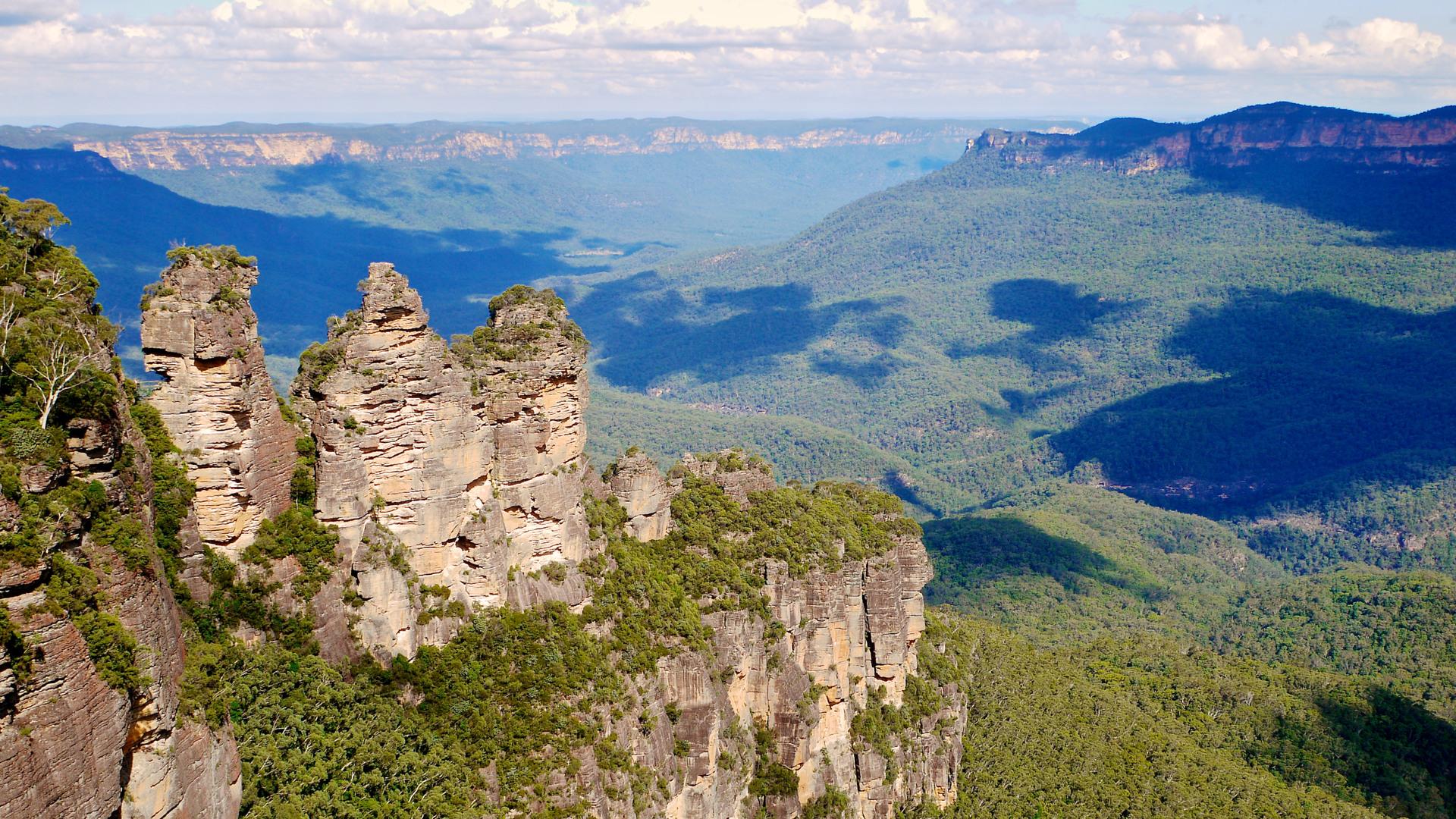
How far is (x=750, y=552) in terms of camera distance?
46.4 m

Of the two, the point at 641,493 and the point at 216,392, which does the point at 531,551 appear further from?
the point at 216,392

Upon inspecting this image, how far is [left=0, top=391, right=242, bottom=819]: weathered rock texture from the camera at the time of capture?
1867cm

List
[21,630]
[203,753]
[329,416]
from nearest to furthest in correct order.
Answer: [21,630]
[203,753]
[329,416]

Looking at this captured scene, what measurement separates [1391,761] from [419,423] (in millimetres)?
67136

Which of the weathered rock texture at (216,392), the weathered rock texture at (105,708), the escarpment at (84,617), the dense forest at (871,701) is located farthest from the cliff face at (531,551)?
the dense forest at (871,701)

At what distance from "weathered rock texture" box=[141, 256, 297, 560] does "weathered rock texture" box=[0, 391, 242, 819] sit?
12.4 ft

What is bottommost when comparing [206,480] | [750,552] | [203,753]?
[750,552]

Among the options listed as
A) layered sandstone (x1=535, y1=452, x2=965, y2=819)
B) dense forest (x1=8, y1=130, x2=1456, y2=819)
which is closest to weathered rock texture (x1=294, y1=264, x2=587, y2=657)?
dense forest (x1=8, y1=130, x2=1456, y2=819)

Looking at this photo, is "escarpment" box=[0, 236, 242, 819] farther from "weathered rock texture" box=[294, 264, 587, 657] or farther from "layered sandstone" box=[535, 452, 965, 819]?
"layered sandstone" box=[535, 452, 965, 819]

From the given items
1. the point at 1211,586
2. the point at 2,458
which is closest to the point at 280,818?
the point at 2,458

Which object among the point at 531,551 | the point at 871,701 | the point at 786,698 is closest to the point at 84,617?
the point at 531,551

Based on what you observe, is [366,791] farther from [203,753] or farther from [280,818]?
[203,753]

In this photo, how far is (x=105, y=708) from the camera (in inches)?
792

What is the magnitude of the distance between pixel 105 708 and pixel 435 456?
14.6 m
